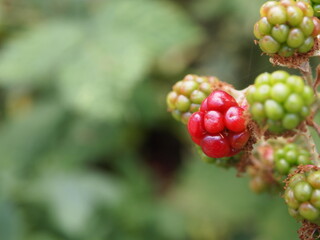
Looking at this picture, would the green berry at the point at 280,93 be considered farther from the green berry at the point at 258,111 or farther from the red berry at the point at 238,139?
the red berry at the point at 238,139

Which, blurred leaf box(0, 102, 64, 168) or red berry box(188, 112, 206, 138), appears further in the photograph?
blurred leaf box(0, 102, 64, 168)

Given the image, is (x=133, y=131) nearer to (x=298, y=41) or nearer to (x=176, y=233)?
(x=176, y=233)

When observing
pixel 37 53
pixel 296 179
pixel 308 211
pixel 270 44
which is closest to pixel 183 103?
pixel 270 44

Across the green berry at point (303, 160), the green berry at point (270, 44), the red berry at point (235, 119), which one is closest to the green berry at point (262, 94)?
the red berry at point (235, 119)

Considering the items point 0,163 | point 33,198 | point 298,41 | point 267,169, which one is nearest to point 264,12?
point 298,41

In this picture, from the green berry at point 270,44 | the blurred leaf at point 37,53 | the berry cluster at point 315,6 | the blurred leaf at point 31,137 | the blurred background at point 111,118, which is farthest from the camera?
the blurred leaf at point 31,137

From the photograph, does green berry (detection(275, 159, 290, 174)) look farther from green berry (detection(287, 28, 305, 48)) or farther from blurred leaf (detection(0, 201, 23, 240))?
blurred leaf (detection(0, 201, 23, 240))

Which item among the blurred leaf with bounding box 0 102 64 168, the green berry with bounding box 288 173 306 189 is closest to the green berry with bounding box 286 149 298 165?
the green berry with bounding box 288 173 306 189
